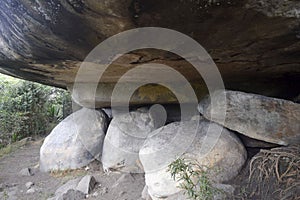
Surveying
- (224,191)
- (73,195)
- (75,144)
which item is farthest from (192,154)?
(75,144)

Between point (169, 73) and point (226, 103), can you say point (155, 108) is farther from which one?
point (226, 103)

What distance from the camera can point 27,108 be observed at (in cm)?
702

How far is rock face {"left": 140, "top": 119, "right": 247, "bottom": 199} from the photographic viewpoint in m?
2.74

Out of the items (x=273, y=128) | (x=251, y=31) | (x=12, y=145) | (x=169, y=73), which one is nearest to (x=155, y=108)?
(x=169, y=73)

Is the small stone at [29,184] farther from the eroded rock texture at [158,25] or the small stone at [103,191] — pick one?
the eroded rock texture at [158,25]

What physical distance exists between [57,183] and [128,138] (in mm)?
1251

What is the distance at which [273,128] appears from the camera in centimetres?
275

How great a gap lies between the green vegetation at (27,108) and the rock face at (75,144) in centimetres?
201

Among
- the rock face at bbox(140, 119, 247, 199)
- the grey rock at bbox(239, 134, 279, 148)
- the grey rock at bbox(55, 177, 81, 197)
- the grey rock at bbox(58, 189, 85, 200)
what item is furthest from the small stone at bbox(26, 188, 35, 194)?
the grey rock at bbox(239, 134, 279, 148)

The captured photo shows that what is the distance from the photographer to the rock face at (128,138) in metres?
4.18

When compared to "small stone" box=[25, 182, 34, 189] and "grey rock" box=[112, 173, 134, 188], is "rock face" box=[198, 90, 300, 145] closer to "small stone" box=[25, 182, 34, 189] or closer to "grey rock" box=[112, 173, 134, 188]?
"grey rock" box=[112, 173, 134, 188]

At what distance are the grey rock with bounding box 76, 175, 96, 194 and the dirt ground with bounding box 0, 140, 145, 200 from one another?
0.06 m

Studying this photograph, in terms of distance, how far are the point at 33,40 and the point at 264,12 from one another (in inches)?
68.3

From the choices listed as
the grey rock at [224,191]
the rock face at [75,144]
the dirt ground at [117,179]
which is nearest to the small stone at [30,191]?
the dirt ground at [117,179]
